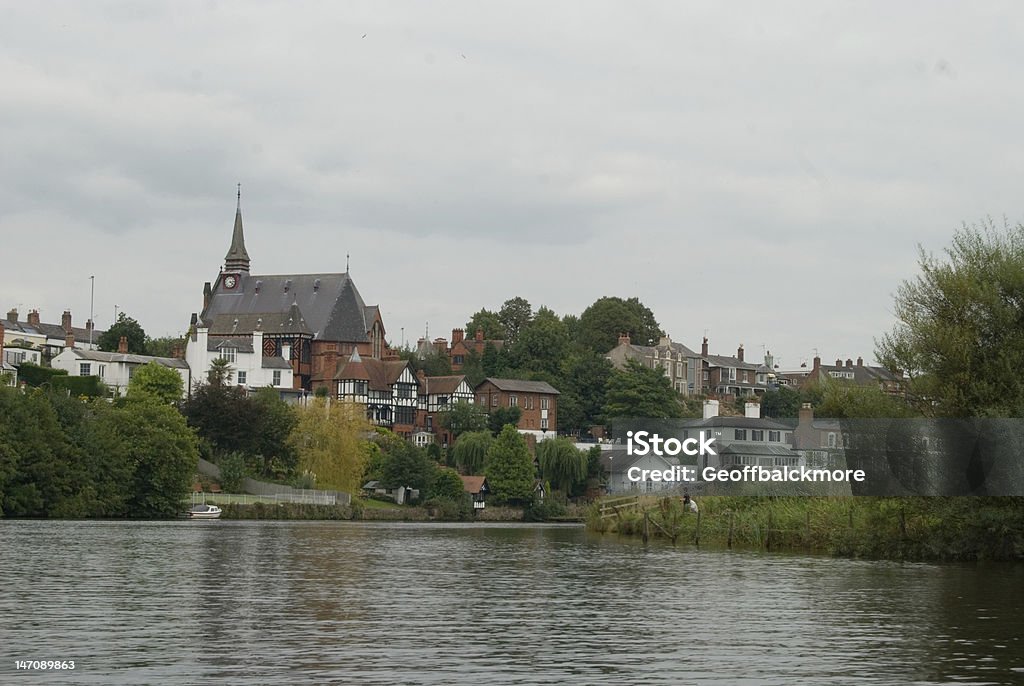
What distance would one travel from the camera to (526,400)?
547 feet

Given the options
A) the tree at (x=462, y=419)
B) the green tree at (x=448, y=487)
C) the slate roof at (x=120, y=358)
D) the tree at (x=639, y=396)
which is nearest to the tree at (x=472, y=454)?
the green tree at (x=448, y=487)

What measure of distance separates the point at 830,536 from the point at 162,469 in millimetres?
53848

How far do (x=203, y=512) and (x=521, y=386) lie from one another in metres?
75.5

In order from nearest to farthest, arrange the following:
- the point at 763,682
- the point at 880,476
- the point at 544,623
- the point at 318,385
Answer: the point at 763,682, the point at 544,623, the point at 880,476, the point at 318,385

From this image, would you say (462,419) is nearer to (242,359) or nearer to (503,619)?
(242,359)

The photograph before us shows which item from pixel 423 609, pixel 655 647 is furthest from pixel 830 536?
pixel 655 647

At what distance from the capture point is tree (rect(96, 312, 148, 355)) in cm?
16057

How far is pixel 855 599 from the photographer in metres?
34.5

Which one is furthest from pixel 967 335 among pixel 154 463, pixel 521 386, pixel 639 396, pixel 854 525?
pixel 521 386

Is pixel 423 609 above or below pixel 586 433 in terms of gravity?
below

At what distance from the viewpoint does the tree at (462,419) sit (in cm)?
15625

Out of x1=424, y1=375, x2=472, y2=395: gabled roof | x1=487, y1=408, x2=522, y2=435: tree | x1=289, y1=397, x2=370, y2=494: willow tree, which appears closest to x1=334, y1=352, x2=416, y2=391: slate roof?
x1=424, y1=375, x2=472, y2=395: gabled roof

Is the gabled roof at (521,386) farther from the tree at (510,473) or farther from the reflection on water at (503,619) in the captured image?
the reflection on water at (503,619)

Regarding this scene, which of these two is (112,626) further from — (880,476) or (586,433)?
(586,433)
